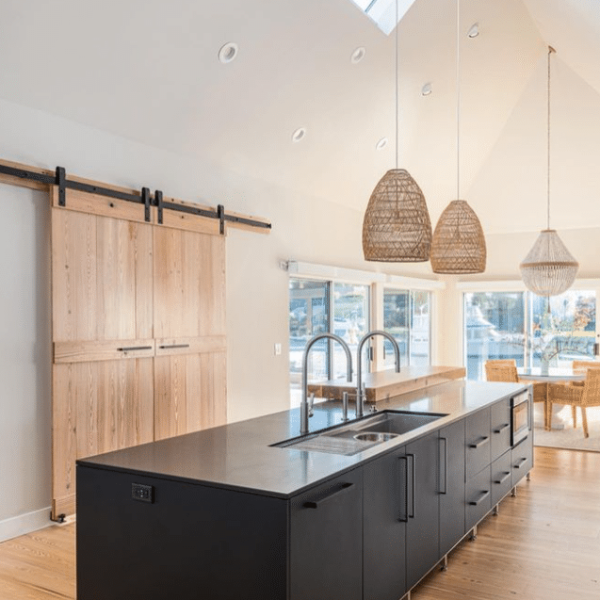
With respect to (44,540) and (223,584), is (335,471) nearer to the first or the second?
(223,584)

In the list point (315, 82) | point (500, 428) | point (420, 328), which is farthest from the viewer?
point (420, 328)

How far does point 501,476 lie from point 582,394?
3222 millimetres

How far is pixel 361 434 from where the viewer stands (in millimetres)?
3455

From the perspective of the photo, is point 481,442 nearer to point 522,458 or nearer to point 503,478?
point 503,478

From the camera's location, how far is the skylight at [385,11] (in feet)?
17.2

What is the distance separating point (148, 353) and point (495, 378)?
4472 millimetres

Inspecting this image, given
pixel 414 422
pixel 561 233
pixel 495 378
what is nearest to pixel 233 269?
pixel 414 422

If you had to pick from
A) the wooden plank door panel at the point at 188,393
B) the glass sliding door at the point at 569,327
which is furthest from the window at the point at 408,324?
the wooden plank door panel at the point at 188,393

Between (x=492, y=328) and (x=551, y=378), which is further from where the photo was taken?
(x=492, y=328)

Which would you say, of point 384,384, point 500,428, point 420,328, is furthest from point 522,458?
point 420,328

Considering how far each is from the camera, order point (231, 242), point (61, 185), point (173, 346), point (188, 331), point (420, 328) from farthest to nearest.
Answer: point (420, 328) < point (231, 242) < point (188, 331) < point (173, 346) < point (61, 185)

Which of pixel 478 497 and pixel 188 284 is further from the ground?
pixel 188 284

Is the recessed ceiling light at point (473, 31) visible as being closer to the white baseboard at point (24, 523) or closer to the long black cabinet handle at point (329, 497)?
the long black cabinet handle at point (329, 497)

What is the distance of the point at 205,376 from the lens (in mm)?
5539
